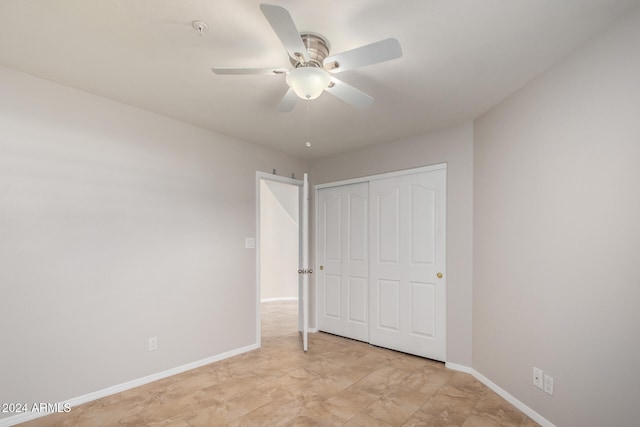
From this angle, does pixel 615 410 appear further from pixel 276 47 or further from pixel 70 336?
pixel 70 336

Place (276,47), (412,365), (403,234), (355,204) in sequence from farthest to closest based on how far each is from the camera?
(355,204), (403,234), (412,365), (276,47)

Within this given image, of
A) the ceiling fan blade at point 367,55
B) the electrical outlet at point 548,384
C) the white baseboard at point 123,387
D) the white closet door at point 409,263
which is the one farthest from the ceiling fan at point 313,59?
the white baseboard at point 123,387

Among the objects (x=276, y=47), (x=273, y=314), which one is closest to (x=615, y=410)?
(x=276, y=47)

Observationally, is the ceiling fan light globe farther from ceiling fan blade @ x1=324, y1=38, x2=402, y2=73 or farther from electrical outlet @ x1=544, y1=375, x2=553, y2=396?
electrical outlet @ x1=544, y1=375, x2=553, y2=396

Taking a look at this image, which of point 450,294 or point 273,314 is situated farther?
point 273,314

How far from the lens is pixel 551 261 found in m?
2.11

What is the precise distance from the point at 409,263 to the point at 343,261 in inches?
38.3

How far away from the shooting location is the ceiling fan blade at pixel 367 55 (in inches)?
55.7

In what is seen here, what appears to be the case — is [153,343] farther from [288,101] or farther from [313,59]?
[313,59]

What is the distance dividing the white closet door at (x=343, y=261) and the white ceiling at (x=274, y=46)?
1.52 metres

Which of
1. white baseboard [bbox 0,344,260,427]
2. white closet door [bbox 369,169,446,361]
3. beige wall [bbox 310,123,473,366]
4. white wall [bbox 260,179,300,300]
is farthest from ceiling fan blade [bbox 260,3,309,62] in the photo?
white wall [bbox 260,179,300,300]

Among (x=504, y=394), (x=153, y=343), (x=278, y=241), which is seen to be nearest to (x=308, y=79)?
(x=153, y=343)

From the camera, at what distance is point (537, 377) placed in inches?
86.3

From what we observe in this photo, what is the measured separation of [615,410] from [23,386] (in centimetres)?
369
